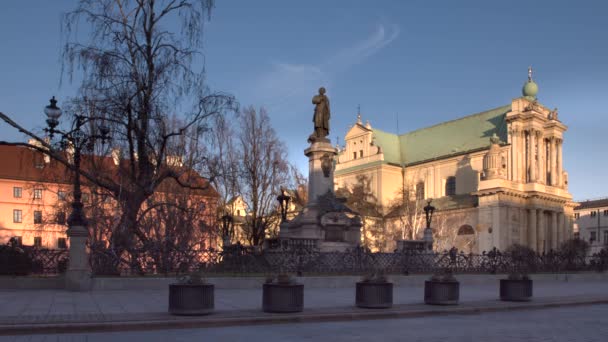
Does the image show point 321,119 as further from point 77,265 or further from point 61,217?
point 77,265

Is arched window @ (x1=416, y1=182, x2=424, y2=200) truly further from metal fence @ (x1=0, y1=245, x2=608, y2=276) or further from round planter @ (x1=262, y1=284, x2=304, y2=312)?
round planter @ (x1=262, y1=284, x2=304, y2=312)

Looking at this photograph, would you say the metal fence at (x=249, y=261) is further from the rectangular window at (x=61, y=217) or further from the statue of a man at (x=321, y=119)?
the rectangular window at (x=61, y=217)

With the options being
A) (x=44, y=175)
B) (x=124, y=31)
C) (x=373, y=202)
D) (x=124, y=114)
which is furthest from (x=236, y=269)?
(x=373, y=202)

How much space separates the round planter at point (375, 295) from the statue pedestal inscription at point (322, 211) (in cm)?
1278

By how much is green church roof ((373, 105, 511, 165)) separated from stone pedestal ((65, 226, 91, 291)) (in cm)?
6611

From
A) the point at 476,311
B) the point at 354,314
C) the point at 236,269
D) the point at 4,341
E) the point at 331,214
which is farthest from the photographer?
the point at 331,214

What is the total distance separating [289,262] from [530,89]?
218 ft

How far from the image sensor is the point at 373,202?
8369 centimetres

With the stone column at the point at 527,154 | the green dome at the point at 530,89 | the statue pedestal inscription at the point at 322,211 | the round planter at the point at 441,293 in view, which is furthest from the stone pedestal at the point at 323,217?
the green dome at the point at 530,89

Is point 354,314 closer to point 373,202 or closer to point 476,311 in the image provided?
point 476,311

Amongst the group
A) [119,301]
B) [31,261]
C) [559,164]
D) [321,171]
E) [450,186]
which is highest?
[559,164]

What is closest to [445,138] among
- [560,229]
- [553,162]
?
[553,162]

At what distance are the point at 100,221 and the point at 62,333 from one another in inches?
867

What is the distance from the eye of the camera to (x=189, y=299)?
13.9 meters
